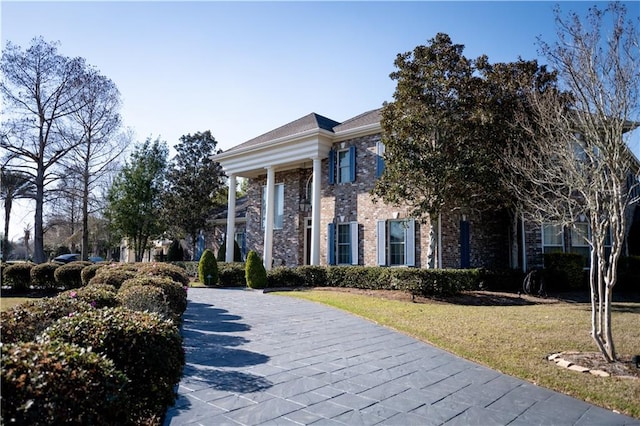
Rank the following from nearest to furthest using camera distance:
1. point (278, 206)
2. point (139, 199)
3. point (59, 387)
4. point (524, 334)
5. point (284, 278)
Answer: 1. point (59, 387)
2. point (524, 334)
3. point (284, 278)
4. point (278, 206)
5. point (139, 199)

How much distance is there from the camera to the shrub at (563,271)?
14.2 metres

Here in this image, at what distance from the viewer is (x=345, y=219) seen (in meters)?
19.0

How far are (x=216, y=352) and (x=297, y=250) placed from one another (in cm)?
1465

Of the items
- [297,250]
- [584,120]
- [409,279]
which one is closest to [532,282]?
[409,279]

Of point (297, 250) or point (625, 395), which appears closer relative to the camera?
point (625, 395)

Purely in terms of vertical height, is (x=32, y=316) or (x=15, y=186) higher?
(x=15, y=186)

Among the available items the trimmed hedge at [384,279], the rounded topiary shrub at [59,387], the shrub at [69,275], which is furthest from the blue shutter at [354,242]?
the rounded topiary shrub at [59,387]

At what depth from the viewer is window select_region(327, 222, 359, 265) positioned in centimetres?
1845

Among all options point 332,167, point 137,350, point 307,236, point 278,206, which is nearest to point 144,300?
point 137,350

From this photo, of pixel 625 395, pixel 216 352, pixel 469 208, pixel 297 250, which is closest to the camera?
pixel 625 395

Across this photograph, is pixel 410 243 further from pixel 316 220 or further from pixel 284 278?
pixel 284 278

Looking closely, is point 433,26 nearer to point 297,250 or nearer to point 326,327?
point 326,327

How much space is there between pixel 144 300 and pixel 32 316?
2.35m

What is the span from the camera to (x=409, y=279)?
42.5 ft
